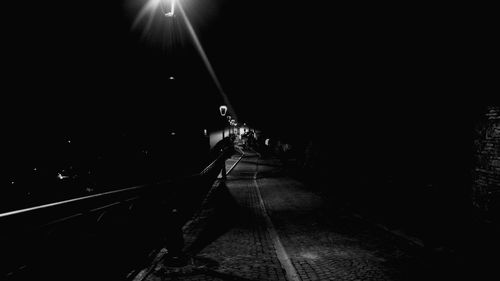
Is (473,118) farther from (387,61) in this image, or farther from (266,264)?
(266,264)

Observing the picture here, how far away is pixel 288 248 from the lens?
7039 mm

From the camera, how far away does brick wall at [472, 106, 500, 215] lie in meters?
6.43

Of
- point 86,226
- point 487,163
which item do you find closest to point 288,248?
point 86,226

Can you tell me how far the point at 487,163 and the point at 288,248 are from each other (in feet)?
14.5

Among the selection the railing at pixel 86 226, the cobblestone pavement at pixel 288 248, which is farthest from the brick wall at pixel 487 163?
the railing at pixel 86 226

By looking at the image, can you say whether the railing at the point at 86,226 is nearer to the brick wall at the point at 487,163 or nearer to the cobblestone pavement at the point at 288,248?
the cobblestone pavement at the point at 288,248

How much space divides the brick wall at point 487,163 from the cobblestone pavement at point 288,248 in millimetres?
1775

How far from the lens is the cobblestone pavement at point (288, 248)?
5566 mm

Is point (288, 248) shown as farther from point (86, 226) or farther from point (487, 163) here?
point (487, 163)

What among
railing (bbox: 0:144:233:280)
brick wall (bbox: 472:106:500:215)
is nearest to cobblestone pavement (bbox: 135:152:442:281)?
railing (bbox: 0:144:233:280)

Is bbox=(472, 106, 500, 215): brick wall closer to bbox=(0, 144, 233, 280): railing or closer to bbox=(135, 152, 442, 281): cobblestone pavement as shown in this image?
bbox=(135, 152, 442, 281): cobblestone pavement

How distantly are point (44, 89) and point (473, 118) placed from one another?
566 inches

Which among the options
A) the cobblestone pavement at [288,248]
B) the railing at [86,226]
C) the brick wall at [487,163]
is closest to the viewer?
the railing at [86,226]

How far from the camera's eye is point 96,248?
5.94 meters
